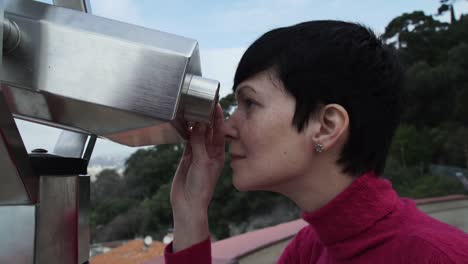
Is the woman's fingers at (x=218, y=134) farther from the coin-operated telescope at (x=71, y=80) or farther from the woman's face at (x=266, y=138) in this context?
the coin-operated telescope at (x=71, y=80)

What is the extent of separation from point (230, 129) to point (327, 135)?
117mm

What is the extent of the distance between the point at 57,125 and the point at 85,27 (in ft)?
0.38

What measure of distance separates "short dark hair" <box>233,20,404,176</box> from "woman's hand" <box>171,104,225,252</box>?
10cm

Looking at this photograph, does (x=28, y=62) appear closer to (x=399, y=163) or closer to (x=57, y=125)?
(x=57, y=125)

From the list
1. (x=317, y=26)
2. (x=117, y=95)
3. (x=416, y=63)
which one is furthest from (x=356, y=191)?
(x=416, y=63)

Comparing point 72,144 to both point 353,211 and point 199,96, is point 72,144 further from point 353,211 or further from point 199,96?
point 353,211

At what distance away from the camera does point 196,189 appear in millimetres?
641

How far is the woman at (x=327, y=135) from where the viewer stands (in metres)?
0.54

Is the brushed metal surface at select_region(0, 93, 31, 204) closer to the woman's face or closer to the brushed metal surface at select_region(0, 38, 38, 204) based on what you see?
the brushed metal surface at select_region(0, 38, 38, 204)

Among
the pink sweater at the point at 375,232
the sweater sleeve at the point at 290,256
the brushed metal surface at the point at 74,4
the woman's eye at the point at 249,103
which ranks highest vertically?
the brushed metal surface at the point at 74,4

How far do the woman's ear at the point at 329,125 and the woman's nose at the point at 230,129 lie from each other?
0.09m

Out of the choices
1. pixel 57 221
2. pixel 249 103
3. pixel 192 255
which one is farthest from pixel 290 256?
pixel 57 221

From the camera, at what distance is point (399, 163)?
7.43 metres

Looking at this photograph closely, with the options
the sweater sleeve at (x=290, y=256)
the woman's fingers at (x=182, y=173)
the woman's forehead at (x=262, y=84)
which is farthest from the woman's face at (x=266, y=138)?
the sweater sleeve at (x=290, y=256)
